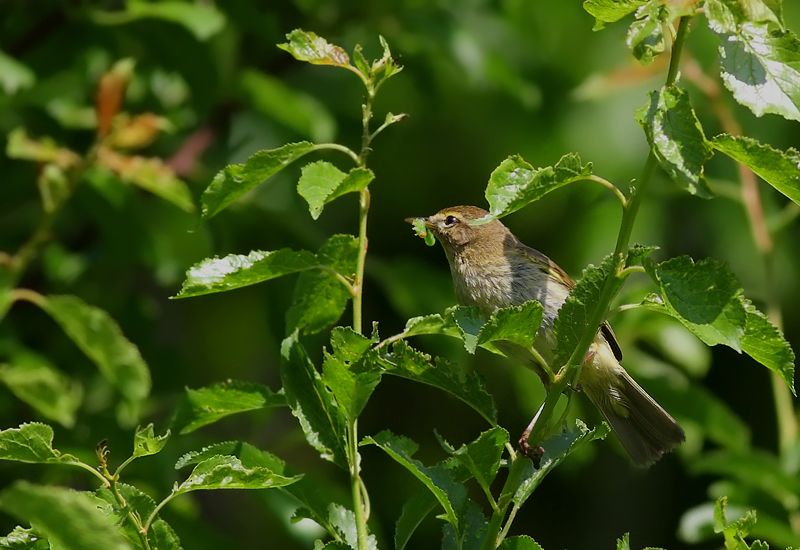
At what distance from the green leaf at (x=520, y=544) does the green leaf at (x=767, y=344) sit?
0.42m

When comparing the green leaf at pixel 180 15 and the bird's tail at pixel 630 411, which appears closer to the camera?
the bird's tail at pixel 630 411

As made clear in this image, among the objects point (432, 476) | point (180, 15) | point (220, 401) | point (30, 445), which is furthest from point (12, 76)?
point (432, 476)

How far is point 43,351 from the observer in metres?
4.09

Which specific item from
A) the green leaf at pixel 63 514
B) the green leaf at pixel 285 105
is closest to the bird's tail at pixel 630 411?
the green leaf at pixel 285 105

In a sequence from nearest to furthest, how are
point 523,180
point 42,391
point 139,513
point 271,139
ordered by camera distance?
point 523,180, point 139,513, point 42,391, point 271,139

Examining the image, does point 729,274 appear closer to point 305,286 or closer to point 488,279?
point 305,286

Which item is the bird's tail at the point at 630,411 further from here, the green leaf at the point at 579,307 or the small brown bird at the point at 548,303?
the green leaf at the point at 579,307

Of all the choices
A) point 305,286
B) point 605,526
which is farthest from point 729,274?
point 605,526

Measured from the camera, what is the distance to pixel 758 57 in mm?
1654

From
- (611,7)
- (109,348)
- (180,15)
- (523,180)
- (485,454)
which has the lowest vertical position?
(109,348)

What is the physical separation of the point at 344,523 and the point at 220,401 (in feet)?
1.01

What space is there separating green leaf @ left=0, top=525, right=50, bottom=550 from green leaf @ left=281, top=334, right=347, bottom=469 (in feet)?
1.38

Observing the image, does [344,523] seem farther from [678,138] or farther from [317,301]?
[678,138]

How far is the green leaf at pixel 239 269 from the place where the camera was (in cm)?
190
